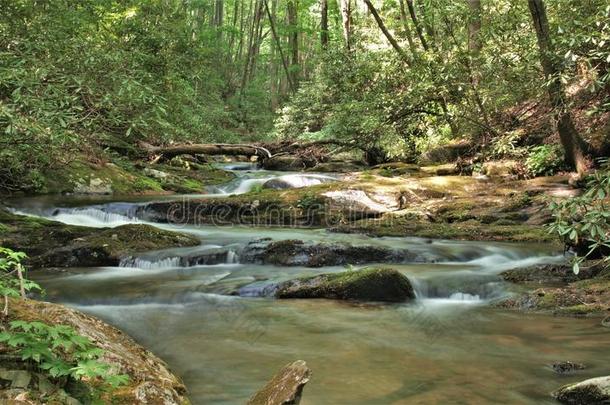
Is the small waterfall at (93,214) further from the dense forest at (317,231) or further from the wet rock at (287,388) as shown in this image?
the wet rock at (287,388)

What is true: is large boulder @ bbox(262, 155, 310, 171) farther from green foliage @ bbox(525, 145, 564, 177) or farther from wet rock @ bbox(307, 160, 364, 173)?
green foliage @ bbox(525, 145, 564, 177)

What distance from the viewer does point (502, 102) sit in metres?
12.1

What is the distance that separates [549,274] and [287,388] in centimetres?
561

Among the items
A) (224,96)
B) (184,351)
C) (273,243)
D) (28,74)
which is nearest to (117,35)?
(273,243)

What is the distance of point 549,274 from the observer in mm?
7285

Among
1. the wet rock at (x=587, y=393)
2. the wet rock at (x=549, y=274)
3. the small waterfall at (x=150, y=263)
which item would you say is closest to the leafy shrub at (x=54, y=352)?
the wet rock at (x=587, y=393)

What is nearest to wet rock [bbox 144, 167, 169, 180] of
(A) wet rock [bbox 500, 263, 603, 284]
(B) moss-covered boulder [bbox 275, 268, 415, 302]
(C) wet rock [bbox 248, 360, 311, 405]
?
(B) moss-covered boulder [bbox 275, 268, 415, 302]

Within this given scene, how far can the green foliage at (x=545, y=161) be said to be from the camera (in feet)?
41.9

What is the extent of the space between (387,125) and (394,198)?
232 centimetres

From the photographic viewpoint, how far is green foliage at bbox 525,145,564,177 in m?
12.8

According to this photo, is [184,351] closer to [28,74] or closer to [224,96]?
[28,74]

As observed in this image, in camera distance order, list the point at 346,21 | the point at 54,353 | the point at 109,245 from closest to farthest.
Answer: the point at 54,353, the point at 109,245, the point at 346,21

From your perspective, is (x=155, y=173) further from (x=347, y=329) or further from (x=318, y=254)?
(x=347, y=329)

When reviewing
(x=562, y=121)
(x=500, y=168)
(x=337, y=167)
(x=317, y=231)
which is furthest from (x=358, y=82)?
(x=317, y=231)
